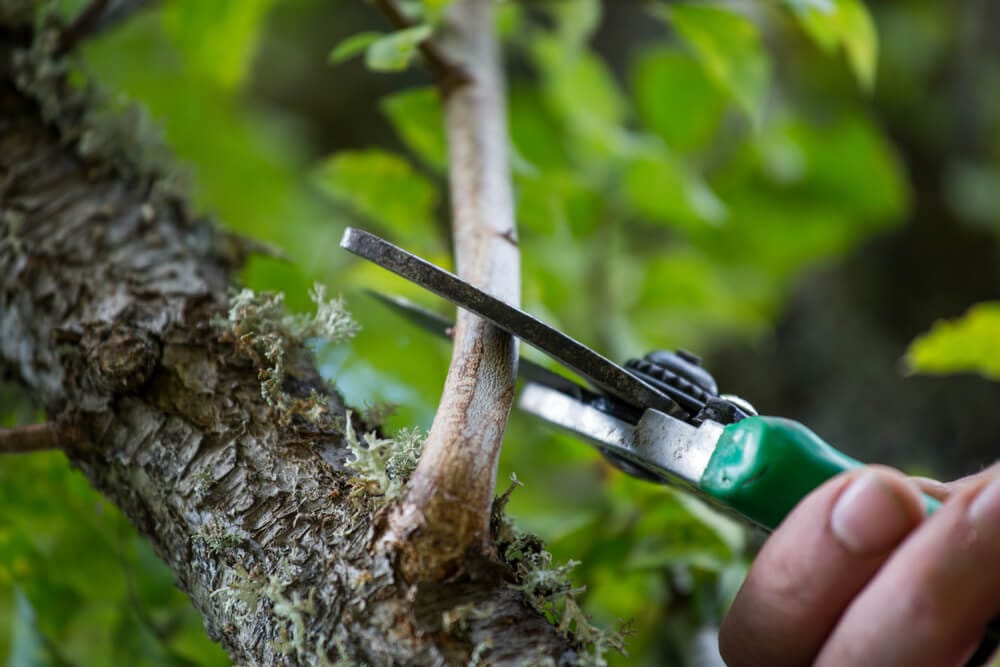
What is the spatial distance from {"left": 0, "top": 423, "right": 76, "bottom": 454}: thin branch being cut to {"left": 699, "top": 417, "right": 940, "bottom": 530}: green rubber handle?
31 cm

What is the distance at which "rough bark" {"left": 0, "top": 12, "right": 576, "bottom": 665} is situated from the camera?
31 centimetres

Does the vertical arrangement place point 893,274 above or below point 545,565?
below

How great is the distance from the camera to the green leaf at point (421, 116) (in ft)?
1.96

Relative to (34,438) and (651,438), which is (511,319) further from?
(34,438)

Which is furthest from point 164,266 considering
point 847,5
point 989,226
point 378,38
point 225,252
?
point 989,226

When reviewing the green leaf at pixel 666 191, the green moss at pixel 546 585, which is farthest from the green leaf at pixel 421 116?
the green moss at pixel 546 585

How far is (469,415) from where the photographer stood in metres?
0.33

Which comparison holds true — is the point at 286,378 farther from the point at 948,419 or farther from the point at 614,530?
the point at 948,419

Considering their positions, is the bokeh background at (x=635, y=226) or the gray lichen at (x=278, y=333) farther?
the bokeh background at (x=635, y=226)

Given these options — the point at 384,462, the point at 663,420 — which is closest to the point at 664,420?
the point at 663,420

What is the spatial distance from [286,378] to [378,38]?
0.22 m

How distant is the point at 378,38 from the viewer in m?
0.52

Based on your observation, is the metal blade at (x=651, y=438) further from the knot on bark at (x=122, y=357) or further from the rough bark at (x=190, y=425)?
the knot on bark at (x=122, y=357)

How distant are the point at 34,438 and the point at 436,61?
0.31 meters
